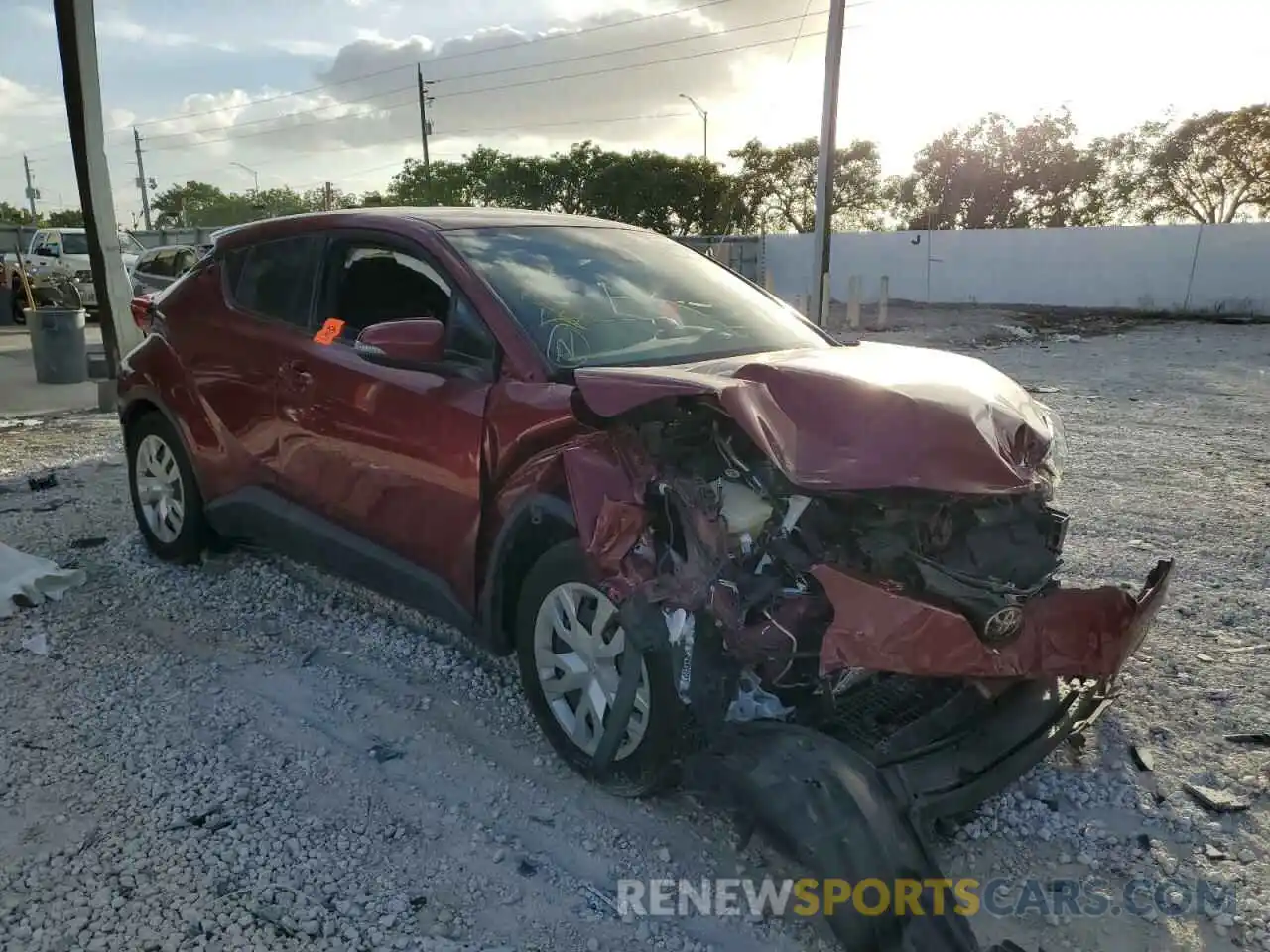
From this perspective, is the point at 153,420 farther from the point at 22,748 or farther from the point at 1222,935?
the point at 1222,935

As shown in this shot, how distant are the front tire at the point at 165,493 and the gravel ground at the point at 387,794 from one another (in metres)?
0.17

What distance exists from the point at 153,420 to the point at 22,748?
6.88ft

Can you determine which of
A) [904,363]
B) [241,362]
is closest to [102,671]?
[241,362]

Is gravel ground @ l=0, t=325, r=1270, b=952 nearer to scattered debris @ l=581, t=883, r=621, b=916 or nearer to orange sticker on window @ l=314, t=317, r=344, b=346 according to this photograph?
scattered debris @ l=581, t=883, r=621, b=916

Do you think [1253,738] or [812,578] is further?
[1253,738]

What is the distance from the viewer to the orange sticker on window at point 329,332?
404 centimetres

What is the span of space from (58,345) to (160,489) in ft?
27.2

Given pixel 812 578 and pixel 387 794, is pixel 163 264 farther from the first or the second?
pixel 812 578

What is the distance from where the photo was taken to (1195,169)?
131ft

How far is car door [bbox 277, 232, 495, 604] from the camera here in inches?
135

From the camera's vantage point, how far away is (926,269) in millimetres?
30953

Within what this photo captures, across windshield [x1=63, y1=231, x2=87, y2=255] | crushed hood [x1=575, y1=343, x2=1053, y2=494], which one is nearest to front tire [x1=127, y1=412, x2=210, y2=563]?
crushed hood [x1=575, y1=343, x2=1053, y2=494]

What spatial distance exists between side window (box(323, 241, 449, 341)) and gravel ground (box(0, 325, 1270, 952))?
1.40m

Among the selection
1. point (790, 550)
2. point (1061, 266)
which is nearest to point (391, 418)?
point (790, 550)
